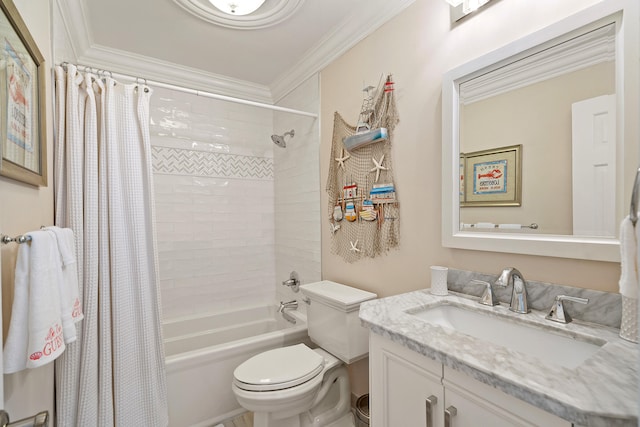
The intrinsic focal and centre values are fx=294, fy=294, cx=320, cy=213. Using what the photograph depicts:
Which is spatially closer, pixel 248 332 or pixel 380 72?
pixel 380 72

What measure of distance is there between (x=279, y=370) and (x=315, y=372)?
0.18 meters

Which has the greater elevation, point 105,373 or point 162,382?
point 105,373

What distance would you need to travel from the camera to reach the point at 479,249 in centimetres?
124

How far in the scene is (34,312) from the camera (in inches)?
30.4

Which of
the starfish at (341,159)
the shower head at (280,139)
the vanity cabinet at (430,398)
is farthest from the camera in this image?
the shower head at (280,139)

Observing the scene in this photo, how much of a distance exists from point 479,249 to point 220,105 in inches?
95.8

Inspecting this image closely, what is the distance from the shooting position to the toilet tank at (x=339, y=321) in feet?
5.17

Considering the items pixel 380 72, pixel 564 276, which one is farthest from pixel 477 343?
pixel 380 72

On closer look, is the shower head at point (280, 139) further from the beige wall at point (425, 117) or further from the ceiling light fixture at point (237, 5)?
the ceiling light fixture at point (237, 5)

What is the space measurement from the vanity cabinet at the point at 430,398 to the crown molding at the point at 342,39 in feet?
5.51

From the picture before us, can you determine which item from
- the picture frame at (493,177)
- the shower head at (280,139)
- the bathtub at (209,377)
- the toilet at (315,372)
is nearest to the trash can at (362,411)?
the toilet at (315,372)

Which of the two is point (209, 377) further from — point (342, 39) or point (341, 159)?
point (342, 39)

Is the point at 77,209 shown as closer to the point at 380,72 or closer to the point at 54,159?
the point at 54,159

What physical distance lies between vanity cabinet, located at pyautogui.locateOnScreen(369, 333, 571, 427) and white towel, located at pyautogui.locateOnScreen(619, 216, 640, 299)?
380 mm
